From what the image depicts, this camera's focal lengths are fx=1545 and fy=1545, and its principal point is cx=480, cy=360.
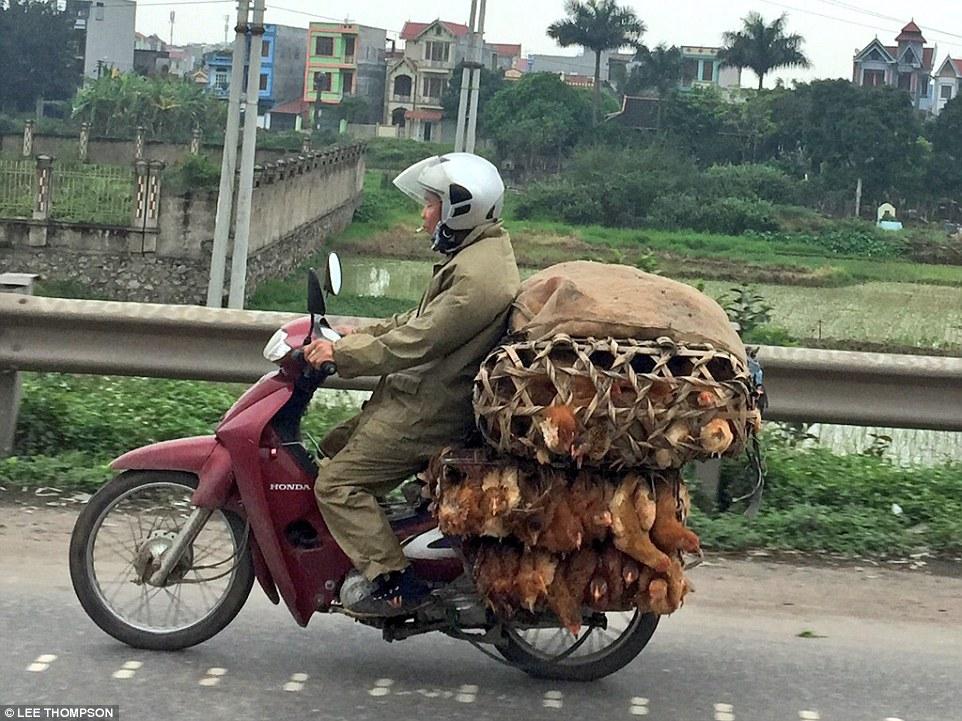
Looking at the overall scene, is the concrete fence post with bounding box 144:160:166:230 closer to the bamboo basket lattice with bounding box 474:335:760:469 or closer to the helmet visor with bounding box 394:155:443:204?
the helmet visor with bounding box 394:155:443:204

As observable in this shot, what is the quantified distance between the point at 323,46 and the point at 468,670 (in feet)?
254

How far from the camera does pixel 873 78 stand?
132 ft

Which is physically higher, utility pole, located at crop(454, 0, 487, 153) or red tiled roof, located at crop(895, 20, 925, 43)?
red tiled roof, located at crop(895, 20, 925, 43)

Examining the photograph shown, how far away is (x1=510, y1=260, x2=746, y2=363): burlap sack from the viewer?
4199mm

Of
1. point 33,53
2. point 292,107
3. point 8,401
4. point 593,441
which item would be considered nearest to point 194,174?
point 33,53

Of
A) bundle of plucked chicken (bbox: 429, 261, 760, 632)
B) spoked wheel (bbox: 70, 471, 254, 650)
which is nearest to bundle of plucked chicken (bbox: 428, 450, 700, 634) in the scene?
bundle of plucked chicken (bbox: 429, 261, 760, 632)

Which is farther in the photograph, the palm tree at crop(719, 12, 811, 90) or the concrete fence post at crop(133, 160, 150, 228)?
the palm tree at crop(719, 12, 811, 90)

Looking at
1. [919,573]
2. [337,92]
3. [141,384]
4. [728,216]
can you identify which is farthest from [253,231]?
[337,92]

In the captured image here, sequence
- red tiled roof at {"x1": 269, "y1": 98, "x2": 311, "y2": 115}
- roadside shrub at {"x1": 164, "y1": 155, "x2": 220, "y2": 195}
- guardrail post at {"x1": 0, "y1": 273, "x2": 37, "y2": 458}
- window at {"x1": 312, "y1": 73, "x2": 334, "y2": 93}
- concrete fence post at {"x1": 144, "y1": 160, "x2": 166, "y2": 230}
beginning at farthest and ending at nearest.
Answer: red tiled roof at {"x1": 269, "y1": 98, "x2": 311, "y2": 115} < window at {"x1": 312, "y1": 73, "x2": 334, "y2": 93} < roadside shrub at {"x1": 164, "y1": 155, "x2": 220, "y2": 195} < concrete fence post at {"x1": 144, "y1": 160, "x2": 166, "y2": 230} < guardrail post at {"x1": 0, "y1": 273, "x2": 37, "y2": 458}

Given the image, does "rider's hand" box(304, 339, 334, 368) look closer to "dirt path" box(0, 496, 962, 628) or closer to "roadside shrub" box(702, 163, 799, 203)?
"dirt path" box(0, 496, 962, 628)

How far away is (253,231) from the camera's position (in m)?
33.4

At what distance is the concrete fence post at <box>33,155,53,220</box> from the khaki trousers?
1222 inches

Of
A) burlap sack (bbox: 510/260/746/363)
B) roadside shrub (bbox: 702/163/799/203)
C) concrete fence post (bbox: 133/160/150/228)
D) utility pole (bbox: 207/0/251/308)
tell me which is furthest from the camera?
roadside shrub (bbox: 702/163/799/203)

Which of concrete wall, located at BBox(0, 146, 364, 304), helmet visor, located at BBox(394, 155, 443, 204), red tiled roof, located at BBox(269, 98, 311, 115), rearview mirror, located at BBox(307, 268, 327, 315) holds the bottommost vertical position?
concrete wall, located at BBox(0, 146, 364, 304)
